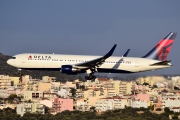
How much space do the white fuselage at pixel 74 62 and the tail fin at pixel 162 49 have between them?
3438 millimetres

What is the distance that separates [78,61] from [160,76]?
24.1 m

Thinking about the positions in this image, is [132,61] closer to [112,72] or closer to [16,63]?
[112,72]

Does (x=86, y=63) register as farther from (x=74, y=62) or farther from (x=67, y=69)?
(x=67, y=69)

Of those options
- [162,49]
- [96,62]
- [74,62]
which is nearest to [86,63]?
[96,62]

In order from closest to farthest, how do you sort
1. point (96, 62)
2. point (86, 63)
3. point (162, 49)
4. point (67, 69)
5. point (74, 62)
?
point (67, 69)
point (86, 63)
point (96, 62)
point (74, 62)
point (162, 49)

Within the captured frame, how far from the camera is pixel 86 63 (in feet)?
366

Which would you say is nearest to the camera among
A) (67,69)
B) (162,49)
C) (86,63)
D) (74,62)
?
(67,69)

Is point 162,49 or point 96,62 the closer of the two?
point 96,62

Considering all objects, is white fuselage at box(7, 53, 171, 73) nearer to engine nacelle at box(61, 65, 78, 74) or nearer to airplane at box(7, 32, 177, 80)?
airplane at box(7, 32, 177, 80)

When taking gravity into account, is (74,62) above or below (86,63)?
above

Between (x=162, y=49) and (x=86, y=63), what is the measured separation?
15.8 metres

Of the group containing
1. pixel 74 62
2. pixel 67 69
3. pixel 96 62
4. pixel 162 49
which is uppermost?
pixel 162 49

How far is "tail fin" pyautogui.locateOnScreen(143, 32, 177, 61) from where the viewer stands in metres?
119

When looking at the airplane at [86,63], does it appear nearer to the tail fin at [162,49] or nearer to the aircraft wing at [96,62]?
the aircraft wing at [96,62]
